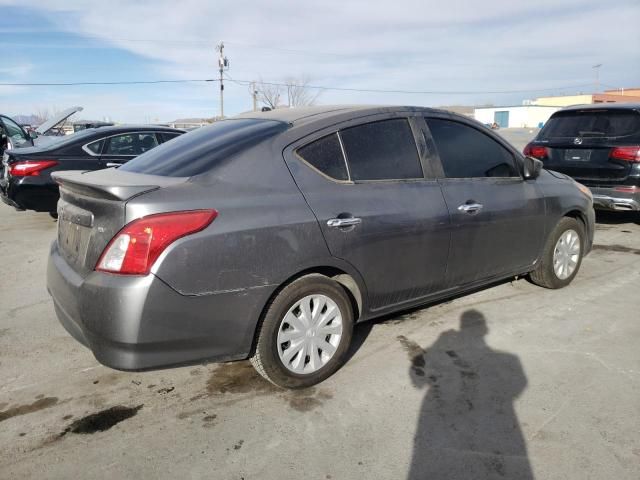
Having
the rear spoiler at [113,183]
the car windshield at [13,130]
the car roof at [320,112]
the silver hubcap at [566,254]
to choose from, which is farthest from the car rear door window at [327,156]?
the car windshield at [13,130]

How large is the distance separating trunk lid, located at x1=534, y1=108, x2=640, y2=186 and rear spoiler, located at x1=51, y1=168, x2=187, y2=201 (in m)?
5.94

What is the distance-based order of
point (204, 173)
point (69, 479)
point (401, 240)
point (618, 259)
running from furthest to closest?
point (618, 259)
point (401, 240)
point (204, 173)
point (69, 479)

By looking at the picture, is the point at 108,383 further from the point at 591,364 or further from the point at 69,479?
the point at 591,364

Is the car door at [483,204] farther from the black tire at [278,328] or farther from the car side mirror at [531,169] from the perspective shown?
the black tire at [278,328]

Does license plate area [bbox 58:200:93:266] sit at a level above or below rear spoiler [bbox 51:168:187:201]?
below

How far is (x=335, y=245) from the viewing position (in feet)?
9.61

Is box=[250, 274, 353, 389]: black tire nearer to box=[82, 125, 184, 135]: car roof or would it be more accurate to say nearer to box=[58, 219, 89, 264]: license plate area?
box=[58, 219, 89, 264]: license plate area

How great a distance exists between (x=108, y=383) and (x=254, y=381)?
898 millimetres

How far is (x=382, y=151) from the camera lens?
3320mm

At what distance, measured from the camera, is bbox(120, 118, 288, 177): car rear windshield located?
9.33 ft

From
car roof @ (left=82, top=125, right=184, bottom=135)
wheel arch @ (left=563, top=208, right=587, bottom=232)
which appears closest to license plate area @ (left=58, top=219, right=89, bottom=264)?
wheel arch @ (left=563, top=208, right=587, bottom=232)

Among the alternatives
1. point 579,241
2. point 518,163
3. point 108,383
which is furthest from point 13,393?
point 579,241

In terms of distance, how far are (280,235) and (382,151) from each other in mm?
1046

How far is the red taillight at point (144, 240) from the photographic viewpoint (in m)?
2.39
